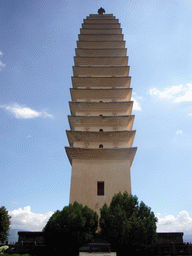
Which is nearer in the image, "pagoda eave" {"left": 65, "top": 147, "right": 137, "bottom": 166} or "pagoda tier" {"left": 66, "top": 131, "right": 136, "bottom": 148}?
"pagoda eave" {"left": 65, "top": 147, "right": 137, "bottom": 166}

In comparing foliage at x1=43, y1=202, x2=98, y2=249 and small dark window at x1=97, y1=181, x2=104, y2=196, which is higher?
small dark window at x1=97, y1=181, x2=104, y2=196

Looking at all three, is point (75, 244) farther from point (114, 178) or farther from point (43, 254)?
point (114, 178)

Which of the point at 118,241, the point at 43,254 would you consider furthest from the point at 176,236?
the point at 43,254

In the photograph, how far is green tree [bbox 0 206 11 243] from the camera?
17.6m

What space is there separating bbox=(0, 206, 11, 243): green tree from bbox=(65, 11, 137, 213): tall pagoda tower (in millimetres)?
6120

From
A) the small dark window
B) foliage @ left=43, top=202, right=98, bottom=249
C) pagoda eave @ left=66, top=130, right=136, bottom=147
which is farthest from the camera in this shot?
pagoda eave @ left=66, top=130, right=136, bottom=147

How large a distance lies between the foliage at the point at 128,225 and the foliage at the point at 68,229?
1006 mm

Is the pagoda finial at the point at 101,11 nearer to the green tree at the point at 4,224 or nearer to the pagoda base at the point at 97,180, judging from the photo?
the pagoda base at the point at 97,180

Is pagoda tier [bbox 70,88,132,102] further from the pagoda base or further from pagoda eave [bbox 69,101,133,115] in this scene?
the pagoda base

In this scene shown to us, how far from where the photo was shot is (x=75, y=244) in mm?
11680

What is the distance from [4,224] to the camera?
1786 centimetres

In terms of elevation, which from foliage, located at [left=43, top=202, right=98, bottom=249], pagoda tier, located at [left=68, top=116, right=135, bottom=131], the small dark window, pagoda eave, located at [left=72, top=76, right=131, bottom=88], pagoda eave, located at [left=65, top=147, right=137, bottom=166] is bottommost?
foliage, located at [left=43, top=202, right=98, bottom=249]

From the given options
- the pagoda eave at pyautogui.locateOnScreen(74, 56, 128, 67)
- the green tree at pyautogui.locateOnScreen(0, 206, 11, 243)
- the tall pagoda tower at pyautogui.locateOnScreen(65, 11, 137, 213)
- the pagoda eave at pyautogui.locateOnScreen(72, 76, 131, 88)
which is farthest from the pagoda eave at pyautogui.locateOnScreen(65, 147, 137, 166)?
the pagoda eave at pyautogui.locateOnScreen(74, 56, 128, 67)

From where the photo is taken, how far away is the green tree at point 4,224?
1761 cm
